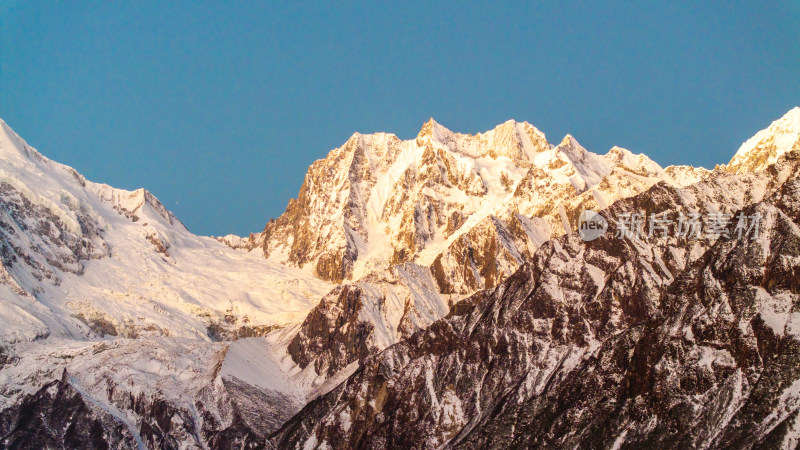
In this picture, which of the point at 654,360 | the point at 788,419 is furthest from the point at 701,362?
the point at 788,419

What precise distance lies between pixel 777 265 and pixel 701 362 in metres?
19.8

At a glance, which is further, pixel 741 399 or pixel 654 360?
pixel 654 360

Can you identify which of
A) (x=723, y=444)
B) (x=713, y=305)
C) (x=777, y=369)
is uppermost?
(x=713, y=305)

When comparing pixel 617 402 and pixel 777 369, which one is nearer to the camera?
pixel 777 369

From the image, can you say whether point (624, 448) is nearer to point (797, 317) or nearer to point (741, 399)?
point (741, 399)

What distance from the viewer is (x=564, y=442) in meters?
199

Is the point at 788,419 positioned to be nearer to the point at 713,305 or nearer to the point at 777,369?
the point at 777,369

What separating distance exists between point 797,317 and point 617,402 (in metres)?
30.9

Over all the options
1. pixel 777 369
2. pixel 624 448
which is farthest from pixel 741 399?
pixel 624 448

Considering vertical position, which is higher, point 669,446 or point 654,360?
point 654,360

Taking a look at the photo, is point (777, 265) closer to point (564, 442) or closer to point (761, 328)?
point (761, 328)

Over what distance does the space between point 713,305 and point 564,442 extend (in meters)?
32.2

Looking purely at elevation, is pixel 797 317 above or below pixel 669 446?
above

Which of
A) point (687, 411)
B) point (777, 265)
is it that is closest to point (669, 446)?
point (687, 411)
